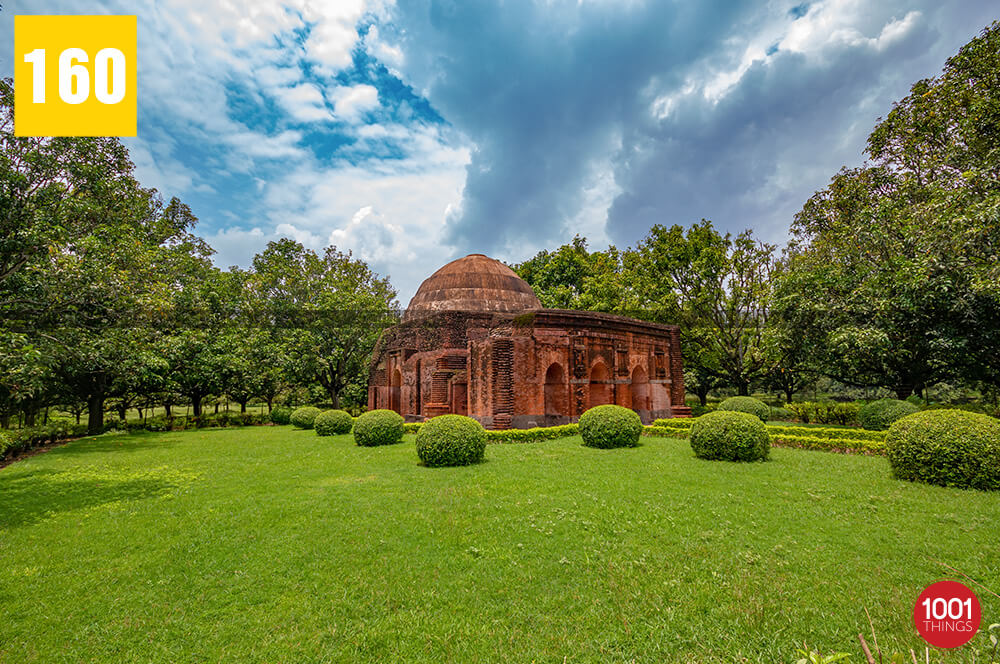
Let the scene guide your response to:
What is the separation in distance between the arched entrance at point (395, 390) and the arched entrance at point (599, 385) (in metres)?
10.2

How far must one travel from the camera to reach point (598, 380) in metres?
18.4

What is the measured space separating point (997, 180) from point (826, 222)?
867 centimetres

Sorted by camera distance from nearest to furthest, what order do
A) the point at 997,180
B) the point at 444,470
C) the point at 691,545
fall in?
the point at 691,545, the point at 444,470, the point at 997,180

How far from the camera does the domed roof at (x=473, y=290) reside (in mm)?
24375

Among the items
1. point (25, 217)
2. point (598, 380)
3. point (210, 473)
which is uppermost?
point (25, 217)

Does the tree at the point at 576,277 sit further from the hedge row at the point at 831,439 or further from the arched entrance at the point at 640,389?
the hedge row at the point at 831,439

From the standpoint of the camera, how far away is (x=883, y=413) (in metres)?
15.0

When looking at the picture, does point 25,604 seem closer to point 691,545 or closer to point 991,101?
point 691,545

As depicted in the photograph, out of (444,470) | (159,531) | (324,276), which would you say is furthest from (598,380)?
(324,276)

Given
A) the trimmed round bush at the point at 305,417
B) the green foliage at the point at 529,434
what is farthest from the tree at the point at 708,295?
the trimmed round bush at the point at 305,417

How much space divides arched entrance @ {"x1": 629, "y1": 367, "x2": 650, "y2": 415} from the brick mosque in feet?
0.15

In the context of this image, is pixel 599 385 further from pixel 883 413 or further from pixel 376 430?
pixel 883 413

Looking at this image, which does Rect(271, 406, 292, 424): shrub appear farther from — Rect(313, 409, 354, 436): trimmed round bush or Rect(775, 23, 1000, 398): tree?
Rect(775, 23, 1000, 398): tree

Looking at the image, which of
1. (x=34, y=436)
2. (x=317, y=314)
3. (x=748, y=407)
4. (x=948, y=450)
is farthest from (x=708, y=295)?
(x=34, y=436)
